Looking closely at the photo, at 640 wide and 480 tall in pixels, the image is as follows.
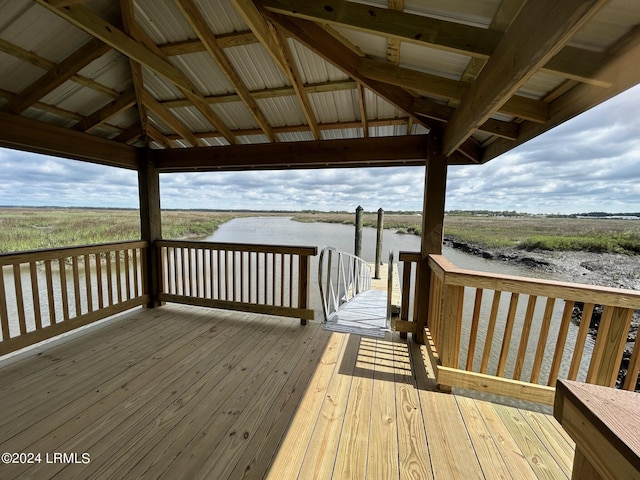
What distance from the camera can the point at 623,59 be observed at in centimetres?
131

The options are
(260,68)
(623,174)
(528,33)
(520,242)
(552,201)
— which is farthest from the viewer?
(552,201)

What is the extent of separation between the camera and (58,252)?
2.96 meters

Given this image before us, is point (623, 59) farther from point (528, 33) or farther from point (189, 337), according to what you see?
point (189, 337)

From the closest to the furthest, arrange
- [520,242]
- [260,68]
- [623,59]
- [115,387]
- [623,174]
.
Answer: [623,59] → [115,387] → [260,68] → [623,174] → [520,242]

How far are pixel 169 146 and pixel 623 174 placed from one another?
13.0m

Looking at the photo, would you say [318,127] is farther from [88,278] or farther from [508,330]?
[88,278]

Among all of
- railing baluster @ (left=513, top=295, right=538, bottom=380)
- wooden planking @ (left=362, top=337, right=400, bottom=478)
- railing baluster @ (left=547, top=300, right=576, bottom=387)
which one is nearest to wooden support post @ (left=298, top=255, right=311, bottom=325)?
wooden planking @ (left=362, top=337, right=400, bottom=478)

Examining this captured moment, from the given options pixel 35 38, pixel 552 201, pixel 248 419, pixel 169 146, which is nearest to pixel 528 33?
pixel 248 419

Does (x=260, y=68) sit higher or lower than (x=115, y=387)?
higher

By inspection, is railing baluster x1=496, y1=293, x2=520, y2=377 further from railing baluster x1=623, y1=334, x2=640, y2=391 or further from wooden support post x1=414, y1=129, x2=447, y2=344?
wooden support post x1=414, y1=129, x2=447, y2=344

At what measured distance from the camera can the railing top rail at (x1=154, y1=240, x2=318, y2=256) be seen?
11.5 ft

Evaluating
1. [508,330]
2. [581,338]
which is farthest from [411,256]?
[581,338]

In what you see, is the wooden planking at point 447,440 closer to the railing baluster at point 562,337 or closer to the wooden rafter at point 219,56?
the railing baluster at point 562,337

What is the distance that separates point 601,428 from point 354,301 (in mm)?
4919
